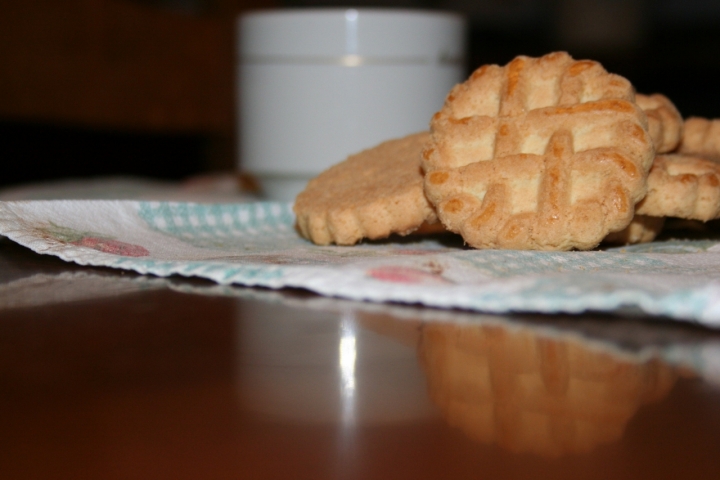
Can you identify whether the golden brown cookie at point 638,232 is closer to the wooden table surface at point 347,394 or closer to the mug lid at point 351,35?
the wooden table surface at point 347,394

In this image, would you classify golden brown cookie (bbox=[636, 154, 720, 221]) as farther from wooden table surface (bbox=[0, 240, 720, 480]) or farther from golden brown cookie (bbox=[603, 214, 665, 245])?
wooden table surface (bbox=[0, 240, 720, 480])

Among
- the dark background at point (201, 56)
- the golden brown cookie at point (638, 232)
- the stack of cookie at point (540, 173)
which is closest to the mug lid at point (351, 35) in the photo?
the stack of cookie at point (540, 173)

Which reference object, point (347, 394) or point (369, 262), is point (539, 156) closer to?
point (369, 262)

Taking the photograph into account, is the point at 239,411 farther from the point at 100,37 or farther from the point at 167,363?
the point at 100,37

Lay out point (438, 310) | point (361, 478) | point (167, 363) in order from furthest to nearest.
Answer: point (438, 310), point (167, 363), point (361, 478)

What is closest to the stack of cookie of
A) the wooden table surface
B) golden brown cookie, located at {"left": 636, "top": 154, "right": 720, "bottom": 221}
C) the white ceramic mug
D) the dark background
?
golden brown cookie, located at {"left": 636, "top": 154, "right": 720, "bottom": 221}

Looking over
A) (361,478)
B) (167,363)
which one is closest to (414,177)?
Answer: (167,363)

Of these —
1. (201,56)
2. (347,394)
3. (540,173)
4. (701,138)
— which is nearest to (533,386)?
(347,394)
